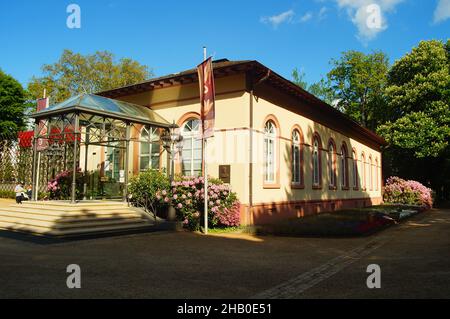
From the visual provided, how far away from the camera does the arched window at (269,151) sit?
13742mm

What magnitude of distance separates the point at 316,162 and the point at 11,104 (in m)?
31.4

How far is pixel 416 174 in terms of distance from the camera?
34031mm

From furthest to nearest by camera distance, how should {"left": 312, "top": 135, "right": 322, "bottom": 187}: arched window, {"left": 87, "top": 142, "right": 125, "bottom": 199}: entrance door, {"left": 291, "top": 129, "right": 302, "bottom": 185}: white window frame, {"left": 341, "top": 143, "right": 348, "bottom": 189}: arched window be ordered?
1. {"left": 341, "top": 143, "right": 348, "bottom": 189}: arched window
2. {"left": 312, "top": 135, "right": 322, "bottom": 187}: arched window
3. {"left": 291, "top": 129, "right": 302, "bottom": 185}: white window frame
4. {"left": 87, "top": 142, "right": 125, "bottom": 199}: entrance door

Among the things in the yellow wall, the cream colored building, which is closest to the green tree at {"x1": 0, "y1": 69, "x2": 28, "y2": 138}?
the cream colored building

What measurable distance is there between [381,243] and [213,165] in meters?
5.96

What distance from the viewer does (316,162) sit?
1814cm

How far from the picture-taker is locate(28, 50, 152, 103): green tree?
36844mm

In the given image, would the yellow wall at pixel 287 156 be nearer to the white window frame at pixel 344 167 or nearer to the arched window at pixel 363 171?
the white window frame at pixel 344 167

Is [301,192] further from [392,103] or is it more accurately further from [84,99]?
[392,103]

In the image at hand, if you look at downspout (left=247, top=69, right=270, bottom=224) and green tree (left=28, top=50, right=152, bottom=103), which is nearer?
downspout (left=247, top=69, right=270, bottom=224)

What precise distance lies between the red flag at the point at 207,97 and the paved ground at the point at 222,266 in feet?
11.0

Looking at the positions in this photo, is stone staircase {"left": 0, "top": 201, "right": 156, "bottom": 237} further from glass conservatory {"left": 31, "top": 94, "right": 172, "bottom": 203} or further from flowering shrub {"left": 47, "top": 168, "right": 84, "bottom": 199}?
flowering shrub {"left": 47, "top": 168, "right": 84, "bottom": 199}

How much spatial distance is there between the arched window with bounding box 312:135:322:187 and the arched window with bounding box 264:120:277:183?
4127mm

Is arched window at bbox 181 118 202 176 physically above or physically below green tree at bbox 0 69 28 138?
below
